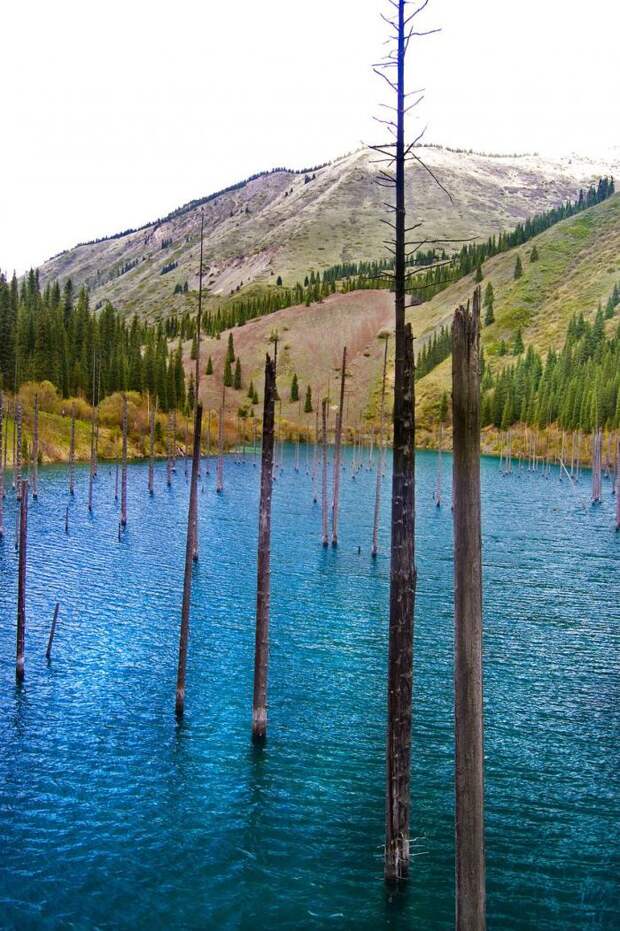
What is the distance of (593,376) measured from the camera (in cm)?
12481

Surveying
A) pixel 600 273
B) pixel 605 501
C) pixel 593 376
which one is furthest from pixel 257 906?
pixel 600 273

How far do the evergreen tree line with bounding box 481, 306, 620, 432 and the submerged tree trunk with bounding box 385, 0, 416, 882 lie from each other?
105 metres

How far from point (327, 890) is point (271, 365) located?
37.8 ft

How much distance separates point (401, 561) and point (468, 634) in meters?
3.28

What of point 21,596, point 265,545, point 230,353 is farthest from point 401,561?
point 230,353

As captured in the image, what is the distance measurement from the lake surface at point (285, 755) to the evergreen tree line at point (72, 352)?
7439cm

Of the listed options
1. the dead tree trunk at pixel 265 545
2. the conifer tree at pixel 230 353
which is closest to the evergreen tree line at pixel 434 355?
the conifer tree at pixel 230 353

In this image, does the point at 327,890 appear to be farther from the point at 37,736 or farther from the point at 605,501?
the point at 605,501

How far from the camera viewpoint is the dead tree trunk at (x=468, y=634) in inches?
357

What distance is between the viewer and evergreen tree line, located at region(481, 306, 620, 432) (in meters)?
116

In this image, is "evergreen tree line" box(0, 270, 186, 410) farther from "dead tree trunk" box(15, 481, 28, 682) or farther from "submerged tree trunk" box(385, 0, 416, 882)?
"submerged tree trunk" box(385, 0, 416, 882)

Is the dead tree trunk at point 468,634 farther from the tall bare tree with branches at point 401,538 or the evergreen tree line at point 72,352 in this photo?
the evergreen tree line at point 72,352

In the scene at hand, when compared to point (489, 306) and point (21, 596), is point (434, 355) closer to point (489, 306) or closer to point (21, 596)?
point (489, 306)

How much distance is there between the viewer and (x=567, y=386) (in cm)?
12888
